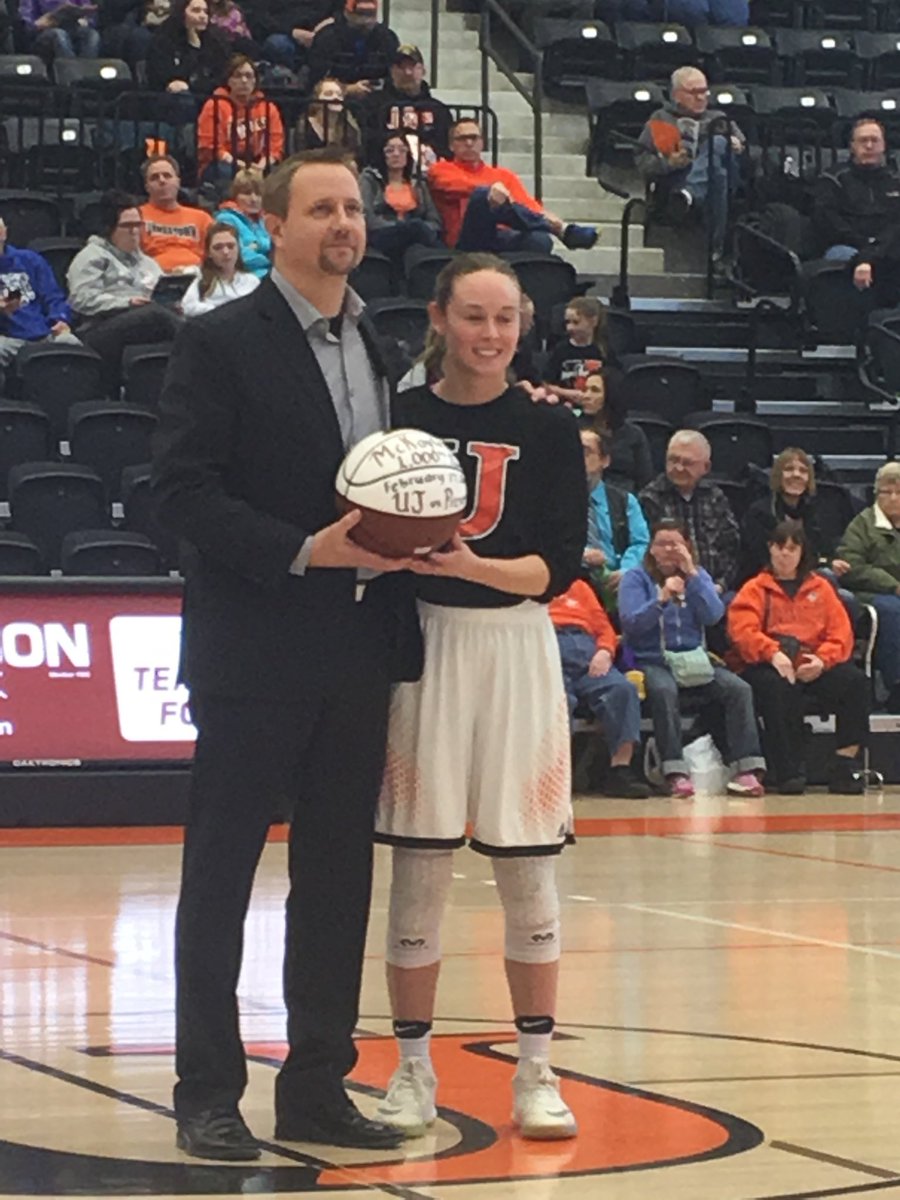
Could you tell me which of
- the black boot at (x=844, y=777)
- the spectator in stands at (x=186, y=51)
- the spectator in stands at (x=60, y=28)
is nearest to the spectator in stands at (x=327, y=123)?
the spectator in stands at (x=186, y=51)

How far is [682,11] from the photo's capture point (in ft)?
65.6

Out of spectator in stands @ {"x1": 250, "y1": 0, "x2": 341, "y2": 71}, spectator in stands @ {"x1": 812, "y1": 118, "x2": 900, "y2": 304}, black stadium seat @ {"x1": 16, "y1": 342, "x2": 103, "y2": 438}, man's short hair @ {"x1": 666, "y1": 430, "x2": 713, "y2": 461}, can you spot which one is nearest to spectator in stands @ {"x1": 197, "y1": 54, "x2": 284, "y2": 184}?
spectator in stands @ {"x1": 250, "y1": 0, "x2": 341, "y2": 71}

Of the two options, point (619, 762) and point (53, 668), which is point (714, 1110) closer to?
point (53, 668)

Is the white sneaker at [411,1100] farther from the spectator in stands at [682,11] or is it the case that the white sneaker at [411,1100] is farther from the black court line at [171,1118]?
the spectator in stands at [682,11]

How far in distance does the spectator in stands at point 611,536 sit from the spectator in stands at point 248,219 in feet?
7.47

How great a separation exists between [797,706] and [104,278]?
4.29 metres

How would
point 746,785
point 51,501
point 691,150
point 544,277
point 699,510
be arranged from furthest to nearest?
point 691,150
point 544,277
point 699,510
point 746,785
point 51,501

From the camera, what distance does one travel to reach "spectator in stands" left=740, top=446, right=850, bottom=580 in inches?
522

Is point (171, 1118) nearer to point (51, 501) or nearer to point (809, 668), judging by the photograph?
point (51, 501)

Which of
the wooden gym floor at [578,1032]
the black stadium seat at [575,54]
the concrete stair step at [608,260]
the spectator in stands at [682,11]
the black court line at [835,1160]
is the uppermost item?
the spectator in stands at [682,11]

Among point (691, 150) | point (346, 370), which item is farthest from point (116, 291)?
point (346, 370)

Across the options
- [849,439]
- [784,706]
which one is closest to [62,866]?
[784,706]

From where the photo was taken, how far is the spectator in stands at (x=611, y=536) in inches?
496

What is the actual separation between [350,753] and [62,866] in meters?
4.87
